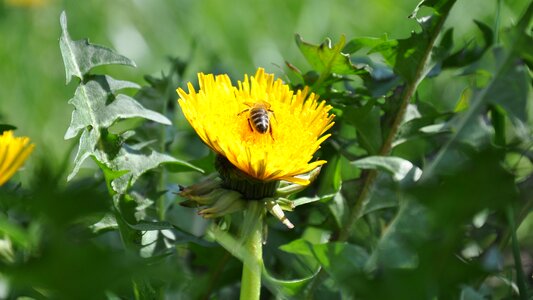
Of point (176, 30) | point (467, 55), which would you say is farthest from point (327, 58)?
point (176, 30)

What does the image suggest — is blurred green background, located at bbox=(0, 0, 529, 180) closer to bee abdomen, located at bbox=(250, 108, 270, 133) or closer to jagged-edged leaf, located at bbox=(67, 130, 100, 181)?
jagged-edged leaf, located at bbox=(67, 130, 100, 181)

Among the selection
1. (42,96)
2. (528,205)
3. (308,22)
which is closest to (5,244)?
(528,205)

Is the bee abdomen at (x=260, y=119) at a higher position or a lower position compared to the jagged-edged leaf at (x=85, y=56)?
lower

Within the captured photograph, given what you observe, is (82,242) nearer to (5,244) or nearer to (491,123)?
(5,244)

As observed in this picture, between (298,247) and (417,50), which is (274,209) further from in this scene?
(417,50)

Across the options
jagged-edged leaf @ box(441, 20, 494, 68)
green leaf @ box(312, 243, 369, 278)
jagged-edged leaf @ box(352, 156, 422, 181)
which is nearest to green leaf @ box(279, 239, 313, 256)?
green leaf @ box(312, 243, 369, 278)

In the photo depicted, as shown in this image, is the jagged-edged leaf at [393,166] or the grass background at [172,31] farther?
the grass background at [172,31]

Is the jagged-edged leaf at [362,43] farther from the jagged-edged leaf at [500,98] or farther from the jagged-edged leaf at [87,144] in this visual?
the jagged-edged leaf at [87,144]

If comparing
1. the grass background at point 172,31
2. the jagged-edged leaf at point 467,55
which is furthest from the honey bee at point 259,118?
the grass background at point 172,31
